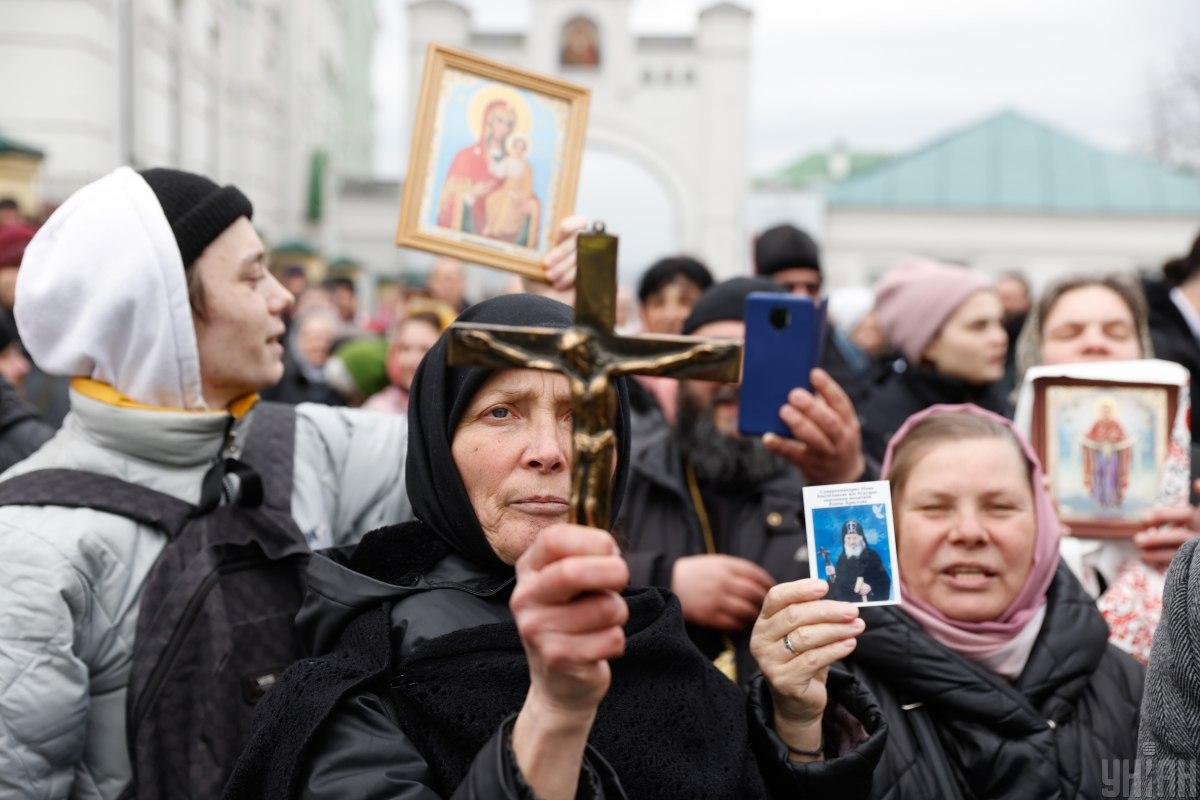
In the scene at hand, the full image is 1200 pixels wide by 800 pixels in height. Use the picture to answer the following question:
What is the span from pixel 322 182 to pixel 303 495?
1126 inches

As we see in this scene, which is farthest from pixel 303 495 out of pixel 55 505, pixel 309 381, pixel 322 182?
pixel 322 182

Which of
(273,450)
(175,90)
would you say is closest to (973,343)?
(273,450)

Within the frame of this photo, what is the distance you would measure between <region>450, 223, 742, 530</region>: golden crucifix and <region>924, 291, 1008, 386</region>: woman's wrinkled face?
302cm

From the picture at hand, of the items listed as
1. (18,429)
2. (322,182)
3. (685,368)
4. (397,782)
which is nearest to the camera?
(685,368)

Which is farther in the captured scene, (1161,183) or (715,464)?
(1161,183)

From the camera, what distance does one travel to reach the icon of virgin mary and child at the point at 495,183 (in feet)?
10.0

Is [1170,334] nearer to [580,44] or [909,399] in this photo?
[909,399]

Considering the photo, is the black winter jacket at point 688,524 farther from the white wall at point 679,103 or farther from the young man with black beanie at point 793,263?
the white wall at point 679,103

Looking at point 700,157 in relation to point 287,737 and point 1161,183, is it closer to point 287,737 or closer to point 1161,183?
point 1161,183

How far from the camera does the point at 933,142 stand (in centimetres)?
3319

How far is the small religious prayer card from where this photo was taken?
1.95 m

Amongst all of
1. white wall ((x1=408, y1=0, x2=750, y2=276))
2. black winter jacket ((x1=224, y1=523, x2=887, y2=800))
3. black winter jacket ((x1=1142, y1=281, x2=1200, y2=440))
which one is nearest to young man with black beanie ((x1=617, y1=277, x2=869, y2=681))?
black winter jacket ((x1=224, y1=523, x2=887, y2=800))

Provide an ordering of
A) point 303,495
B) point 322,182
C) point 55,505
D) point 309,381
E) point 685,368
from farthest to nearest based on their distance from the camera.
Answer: point 322,182 < point 309,381 < point 303,495 < point 55,505 < point 685,368

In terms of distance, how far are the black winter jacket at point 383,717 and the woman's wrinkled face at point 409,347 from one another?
12.4ft
